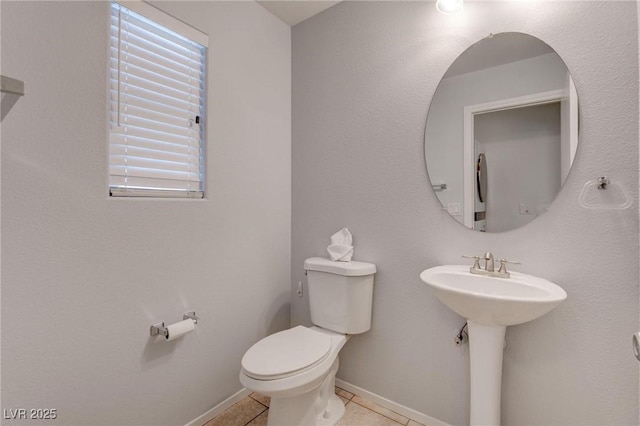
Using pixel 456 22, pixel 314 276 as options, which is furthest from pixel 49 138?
pixel 456 22

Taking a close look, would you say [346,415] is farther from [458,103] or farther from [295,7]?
[295,7]

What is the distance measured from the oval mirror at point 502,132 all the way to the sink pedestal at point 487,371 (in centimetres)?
47

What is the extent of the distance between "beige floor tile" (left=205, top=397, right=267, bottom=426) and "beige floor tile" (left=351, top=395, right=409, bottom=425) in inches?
22.1

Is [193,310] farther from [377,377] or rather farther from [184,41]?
[184,41]

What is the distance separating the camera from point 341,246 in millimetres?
1803

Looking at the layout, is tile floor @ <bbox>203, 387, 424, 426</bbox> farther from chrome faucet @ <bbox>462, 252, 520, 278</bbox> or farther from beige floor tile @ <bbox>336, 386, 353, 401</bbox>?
chrome faucet @ <bbox>462, 252, 520, 278</bbox>

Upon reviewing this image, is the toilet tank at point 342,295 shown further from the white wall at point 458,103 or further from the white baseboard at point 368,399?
the white wall at point 458,103

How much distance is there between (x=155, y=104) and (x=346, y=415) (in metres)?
1.92

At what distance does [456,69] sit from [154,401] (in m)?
2.18

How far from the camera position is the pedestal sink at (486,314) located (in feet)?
3.67

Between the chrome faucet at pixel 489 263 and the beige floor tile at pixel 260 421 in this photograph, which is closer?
the chrome faucet at pixel 489 263

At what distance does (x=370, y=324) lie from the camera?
5.78ft

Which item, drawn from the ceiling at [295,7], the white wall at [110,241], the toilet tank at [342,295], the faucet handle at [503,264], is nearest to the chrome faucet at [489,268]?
the faucet handle at [503,264]

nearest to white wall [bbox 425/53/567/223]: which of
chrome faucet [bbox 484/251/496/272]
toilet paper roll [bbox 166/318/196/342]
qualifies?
chrome faucet [bbox 484/251/496/272]
